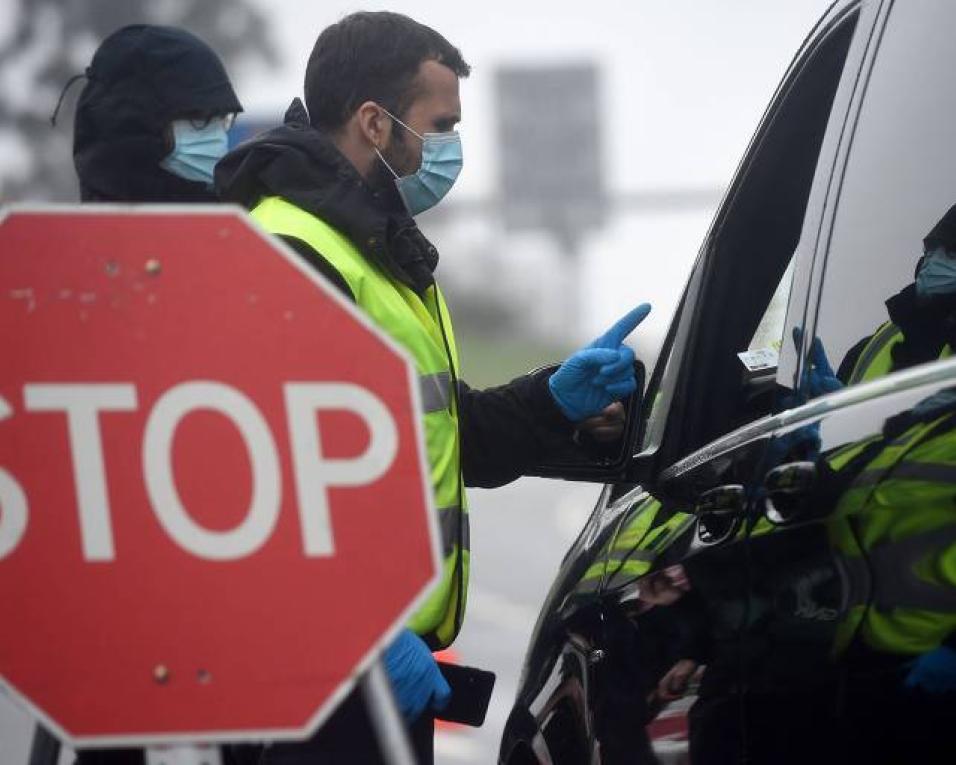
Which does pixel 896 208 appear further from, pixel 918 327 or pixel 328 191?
pixel 328 191

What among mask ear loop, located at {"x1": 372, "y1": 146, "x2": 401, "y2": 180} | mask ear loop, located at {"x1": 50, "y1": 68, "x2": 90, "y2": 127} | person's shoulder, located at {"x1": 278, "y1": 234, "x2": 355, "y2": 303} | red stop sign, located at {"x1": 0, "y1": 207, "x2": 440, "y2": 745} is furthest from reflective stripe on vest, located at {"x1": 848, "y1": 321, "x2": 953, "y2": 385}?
mask ear loop, located at {"x1": 50, "y1": 68, "x2": 90, "y2": 127}

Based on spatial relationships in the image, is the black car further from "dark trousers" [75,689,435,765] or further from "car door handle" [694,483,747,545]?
"dark trousers" [75,689,435,765]

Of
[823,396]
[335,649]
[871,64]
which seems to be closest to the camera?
[335,649]

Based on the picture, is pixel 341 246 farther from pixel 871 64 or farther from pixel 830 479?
pixel 830 479

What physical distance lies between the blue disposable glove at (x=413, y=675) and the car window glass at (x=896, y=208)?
100 centimetres

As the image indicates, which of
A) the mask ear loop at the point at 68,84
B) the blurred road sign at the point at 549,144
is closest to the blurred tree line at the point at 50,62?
the blurred road sign at the point at 549,144

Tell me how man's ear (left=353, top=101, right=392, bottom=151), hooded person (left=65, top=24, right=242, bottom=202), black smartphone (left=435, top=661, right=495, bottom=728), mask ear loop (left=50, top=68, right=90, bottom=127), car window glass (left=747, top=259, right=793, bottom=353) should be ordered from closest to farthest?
1. car window glass (left=747, top=259, right=793, bottom=353)
2. black smartphone (left=435, top=661, right=495, bottom=728)
3. man's ear (left=353, top=101, right=392, bottom=151)
4. hooded person (left=65, top=24, right=242, bottom=202)
5. mask ear loop (left=50, top=68, right=90, bottom=127)

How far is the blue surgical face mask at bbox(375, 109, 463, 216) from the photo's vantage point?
4.44m

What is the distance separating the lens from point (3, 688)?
2635 millimetres

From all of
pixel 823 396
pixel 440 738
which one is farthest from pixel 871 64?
pixel 440 738

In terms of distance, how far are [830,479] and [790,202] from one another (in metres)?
1.23

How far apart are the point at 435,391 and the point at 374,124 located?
25.9 inches

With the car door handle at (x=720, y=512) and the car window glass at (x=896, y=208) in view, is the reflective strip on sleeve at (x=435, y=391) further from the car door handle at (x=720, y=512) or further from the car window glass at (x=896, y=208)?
the car window glass at (x=896, y=208)

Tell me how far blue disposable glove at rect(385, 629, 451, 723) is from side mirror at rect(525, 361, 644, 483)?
0.40 meters
